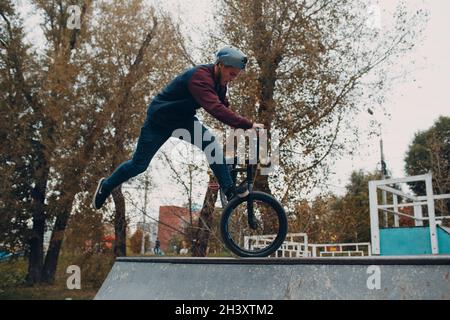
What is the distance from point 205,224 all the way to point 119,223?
4278 millimetres

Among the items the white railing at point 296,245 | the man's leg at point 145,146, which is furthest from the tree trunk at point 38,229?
the man's leg at point 145,146

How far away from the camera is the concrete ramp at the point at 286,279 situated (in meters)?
2.45

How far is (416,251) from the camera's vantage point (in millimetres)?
7617

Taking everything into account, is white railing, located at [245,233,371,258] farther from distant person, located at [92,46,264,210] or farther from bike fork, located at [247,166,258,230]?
distant person, located at [92,46,264,210]

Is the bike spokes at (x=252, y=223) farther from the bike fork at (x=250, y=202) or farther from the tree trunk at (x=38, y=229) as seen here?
the tree trunk at (x=38, y=229)

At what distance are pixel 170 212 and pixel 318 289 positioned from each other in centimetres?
1045

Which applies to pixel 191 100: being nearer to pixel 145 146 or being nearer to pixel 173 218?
pixel 145 146

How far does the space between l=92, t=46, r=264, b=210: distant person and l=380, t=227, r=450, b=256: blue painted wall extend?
5.37 m

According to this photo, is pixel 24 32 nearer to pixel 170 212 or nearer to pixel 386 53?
pixel 170 212

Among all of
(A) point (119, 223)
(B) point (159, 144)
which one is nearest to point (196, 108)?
(B) point (159, 144)

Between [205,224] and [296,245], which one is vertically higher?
[205,224]

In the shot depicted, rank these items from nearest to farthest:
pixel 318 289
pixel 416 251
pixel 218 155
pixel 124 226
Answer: pixel 318 289, pixel 218 155, pixel 416 251, pixel 124 226

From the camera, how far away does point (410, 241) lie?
7.80 m
